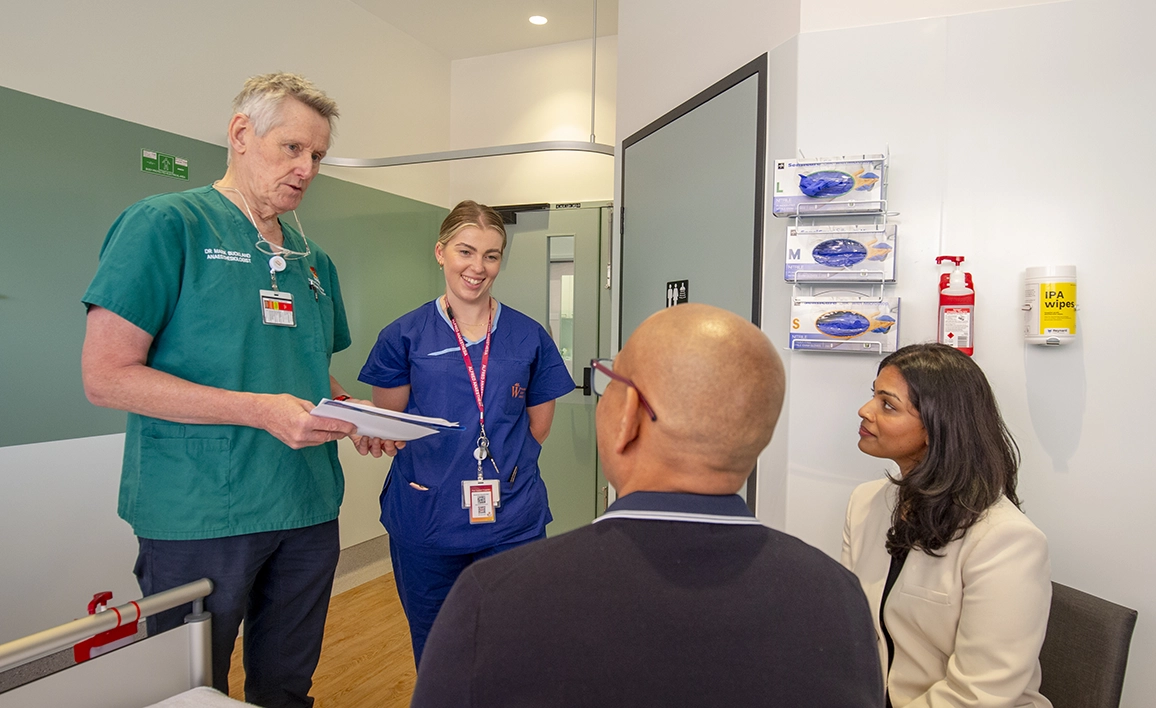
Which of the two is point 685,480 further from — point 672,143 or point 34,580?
point 34,580

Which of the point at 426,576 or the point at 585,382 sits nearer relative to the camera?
the point at 426,576

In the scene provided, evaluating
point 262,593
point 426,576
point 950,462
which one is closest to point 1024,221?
point 950,462

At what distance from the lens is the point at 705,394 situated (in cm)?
75

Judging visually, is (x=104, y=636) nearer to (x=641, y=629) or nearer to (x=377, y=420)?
(x=377, y=420)

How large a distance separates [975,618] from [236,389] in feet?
4.78

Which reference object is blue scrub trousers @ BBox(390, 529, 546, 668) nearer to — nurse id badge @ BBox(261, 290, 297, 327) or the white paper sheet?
the white paper sheet

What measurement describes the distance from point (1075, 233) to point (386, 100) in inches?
135

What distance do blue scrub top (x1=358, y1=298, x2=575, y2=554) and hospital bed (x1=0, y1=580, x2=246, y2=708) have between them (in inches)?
24.1

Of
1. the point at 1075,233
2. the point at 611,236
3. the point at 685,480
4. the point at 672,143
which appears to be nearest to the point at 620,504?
the point at 685,480

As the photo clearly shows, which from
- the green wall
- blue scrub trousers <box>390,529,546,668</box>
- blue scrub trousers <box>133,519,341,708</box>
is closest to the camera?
blue scrub trousers <box>133,519,341,708</box>

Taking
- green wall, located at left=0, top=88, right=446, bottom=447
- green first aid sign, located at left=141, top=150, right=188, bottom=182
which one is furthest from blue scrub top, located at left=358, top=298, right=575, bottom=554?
green first aid sign, located at left=141, top=150, right=188, bottom=182

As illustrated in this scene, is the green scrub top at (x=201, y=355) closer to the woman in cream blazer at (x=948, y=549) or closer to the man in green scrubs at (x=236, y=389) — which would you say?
the man in green scrubs at (x=236, y=389)

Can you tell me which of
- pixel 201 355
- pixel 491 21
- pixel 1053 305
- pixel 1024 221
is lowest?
pixel 201 355

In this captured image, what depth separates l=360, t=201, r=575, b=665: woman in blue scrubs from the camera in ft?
6.00
